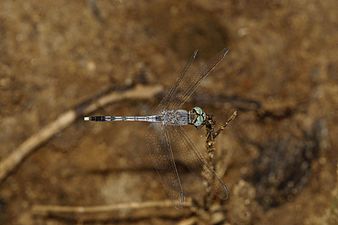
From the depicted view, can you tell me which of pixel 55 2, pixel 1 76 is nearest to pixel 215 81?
pixel 55 2

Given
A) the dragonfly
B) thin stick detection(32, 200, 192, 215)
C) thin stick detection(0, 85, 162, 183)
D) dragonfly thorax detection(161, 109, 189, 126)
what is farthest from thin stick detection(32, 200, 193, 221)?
dragonfly thorax detection(161, 109, 189, 126)

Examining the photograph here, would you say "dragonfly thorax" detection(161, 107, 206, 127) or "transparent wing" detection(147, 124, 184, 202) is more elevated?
"dragonfly thorax" detection(161, 107, 206, 127)

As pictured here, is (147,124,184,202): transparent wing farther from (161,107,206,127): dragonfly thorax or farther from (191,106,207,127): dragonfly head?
(191,106,207,127): dragonfly head

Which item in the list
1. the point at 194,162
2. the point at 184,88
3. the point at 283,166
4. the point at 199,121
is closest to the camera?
the point at 199,121

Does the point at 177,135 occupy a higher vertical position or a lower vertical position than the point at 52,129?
lower

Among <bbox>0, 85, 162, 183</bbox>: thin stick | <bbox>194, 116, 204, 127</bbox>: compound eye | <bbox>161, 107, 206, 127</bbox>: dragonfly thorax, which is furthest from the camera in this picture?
<bbox>0, 85, 162, 183</bbox>: thin stick

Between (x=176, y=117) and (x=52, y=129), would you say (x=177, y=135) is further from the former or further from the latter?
(x=52, y=129)

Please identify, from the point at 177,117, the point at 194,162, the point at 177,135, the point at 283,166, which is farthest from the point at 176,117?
the point at 283,166
